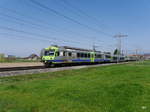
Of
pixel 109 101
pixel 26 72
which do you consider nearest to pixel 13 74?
pixel 26 72

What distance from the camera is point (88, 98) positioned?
5750 mm

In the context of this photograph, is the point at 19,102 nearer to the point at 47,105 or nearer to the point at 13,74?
the point at 47,105

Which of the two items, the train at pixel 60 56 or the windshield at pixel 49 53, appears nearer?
the train at pixel 60 56

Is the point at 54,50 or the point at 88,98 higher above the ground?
the point at 54,50

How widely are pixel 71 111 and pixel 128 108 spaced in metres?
1.79

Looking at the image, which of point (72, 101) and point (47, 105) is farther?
point (72, 101)

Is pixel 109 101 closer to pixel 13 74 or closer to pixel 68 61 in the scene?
pixel 13 74

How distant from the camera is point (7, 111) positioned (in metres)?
4.48

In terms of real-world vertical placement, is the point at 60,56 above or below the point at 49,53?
below

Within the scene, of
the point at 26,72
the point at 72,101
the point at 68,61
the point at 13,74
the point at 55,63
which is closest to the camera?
the point at 72,101

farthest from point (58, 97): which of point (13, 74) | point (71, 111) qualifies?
point (13, 74)

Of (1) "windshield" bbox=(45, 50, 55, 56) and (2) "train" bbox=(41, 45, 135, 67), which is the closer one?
(2) "train" bbox=(41, 45, 135, 67)

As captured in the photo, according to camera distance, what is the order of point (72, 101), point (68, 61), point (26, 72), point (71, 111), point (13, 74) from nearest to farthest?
point (71, 111), point (72, 101), point (13, 74), point (26, 72), point (68, 61)

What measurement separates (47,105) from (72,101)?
0.94 meters
